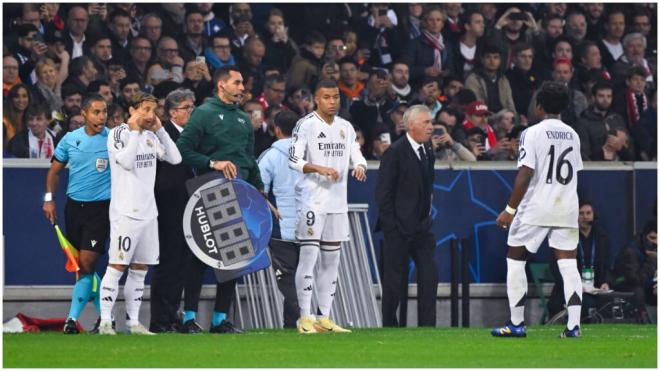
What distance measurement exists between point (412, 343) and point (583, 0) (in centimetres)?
Answer: 1078

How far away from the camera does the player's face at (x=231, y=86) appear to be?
13.0 m

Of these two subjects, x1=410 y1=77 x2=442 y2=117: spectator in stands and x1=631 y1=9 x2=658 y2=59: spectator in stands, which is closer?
x1=410 y1=77 x2=442 y2=117: spectator in stands

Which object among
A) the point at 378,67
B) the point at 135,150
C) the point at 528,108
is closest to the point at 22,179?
the point at 135,150

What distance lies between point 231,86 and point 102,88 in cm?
363

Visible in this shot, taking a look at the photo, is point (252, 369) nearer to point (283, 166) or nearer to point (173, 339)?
point (173, 339)

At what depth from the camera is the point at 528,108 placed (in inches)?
772

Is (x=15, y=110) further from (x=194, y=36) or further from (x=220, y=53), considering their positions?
(x=194, y=36)

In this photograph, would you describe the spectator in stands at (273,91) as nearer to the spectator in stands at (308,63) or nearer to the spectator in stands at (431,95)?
the spectator in stands at (308,63)

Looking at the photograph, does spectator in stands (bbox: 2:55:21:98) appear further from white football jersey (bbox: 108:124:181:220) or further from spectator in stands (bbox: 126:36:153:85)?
white football jersey (bbox: 108:124:181:220)

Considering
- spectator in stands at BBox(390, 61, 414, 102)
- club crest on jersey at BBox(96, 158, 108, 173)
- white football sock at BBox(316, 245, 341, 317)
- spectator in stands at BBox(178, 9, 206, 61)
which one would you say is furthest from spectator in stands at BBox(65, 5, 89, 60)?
white football sock at BBox(316, 245, 341, 317)

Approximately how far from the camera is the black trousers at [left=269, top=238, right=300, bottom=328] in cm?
1502

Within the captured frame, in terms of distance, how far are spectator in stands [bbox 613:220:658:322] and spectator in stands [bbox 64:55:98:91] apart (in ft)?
18.5

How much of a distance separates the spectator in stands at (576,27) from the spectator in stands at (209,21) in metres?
4.72

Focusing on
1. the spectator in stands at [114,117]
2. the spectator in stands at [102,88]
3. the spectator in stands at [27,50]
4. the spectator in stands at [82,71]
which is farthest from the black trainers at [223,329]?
the spectator in stands at [27,50]
